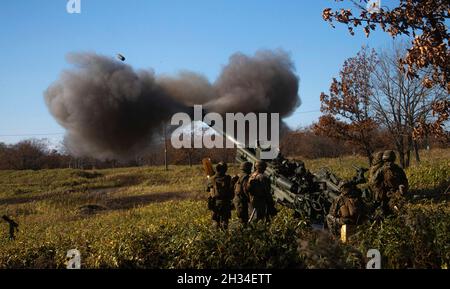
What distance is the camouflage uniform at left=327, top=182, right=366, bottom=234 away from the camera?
809 centimetres

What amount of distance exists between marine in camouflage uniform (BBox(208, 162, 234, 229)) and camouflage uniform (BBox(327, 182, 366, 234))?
225 centimetres

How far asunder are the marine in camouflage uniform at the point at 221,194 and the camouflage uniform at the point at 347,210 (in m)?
2.25

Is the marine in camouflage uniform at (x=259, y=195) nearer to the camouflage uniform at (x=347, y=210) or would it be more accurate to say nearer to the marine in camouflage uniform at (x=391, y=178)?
the camouflage uniform at (x=347, y=210)

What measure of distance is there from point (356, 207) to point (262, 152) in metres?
4.93

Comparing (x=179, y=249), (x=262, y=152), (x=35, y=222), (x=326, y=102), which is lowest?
(x=35, y=222)

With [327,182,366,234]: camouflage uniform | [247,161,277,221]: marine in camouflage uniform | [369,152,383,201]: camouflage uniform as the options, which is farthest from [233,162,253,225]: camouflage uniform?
[369,152,383,201]: camouflage uniform

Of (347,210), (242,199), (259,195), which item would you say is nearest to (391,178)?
(347,210)

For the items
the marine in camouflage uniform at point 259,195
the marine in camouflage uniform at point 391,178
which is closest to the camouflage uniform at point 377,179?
the marine in camouflage uniform at point 391,178

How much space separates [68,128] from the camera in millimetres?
12555

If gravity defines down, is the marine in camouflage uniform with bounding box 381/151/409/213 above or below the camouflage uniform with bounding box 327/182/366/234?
above

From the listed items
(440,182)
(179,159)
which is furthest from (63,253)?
(179,159)

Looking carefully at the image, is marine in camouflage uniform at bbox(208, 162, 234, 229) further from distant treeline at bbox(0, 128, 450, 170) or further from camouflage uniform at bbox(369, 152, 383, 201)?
distant treeline at bbox(0, 128, 450, 170)

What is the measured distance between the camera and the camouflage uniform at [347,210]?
809cm
